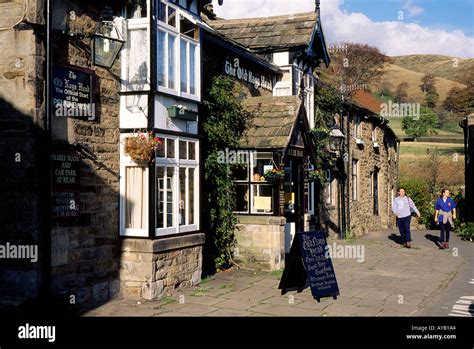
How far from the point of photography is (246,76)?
535 inches

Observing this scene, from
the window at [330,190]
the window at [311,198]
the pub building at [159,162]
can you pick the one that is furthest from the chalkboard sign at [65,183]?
the window at [330,190]

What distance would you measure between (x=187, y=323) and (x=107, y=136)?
341cm

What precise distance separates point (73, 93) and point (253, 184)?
526cm

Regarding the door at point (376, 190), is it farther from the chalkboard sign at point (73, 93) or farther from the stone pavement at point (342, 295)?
the chalkboard sign at point (73, 93)

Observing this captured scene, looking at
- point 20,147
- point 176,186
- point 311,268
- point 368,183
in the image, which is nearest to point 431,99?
point 368,183

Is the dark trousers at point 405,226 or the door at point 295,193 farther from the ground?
the door at point 295,193

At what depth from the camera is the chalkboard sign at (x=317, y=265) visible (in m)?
8.98

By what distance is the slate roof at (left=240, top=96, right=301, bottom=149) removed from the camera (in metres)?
11.6

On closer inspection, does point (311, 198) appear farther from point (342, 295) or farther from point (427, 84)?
point (427, 84)

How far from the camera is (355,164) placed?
21.7 m

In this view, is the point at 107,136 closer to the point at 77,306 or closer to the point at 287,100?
the point at 77,306

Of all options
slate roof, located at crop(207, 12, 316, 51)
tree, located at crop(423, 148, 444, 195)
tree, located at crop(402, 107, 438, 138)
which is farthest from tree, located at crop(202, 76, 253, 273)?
tree, located at crop(402, 107, 438, 138)

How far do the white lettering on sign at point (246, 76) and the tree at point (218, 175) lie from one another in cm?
91

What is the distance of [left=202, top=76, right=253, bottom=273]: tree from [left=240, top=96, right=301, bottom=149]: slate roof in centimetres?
49
